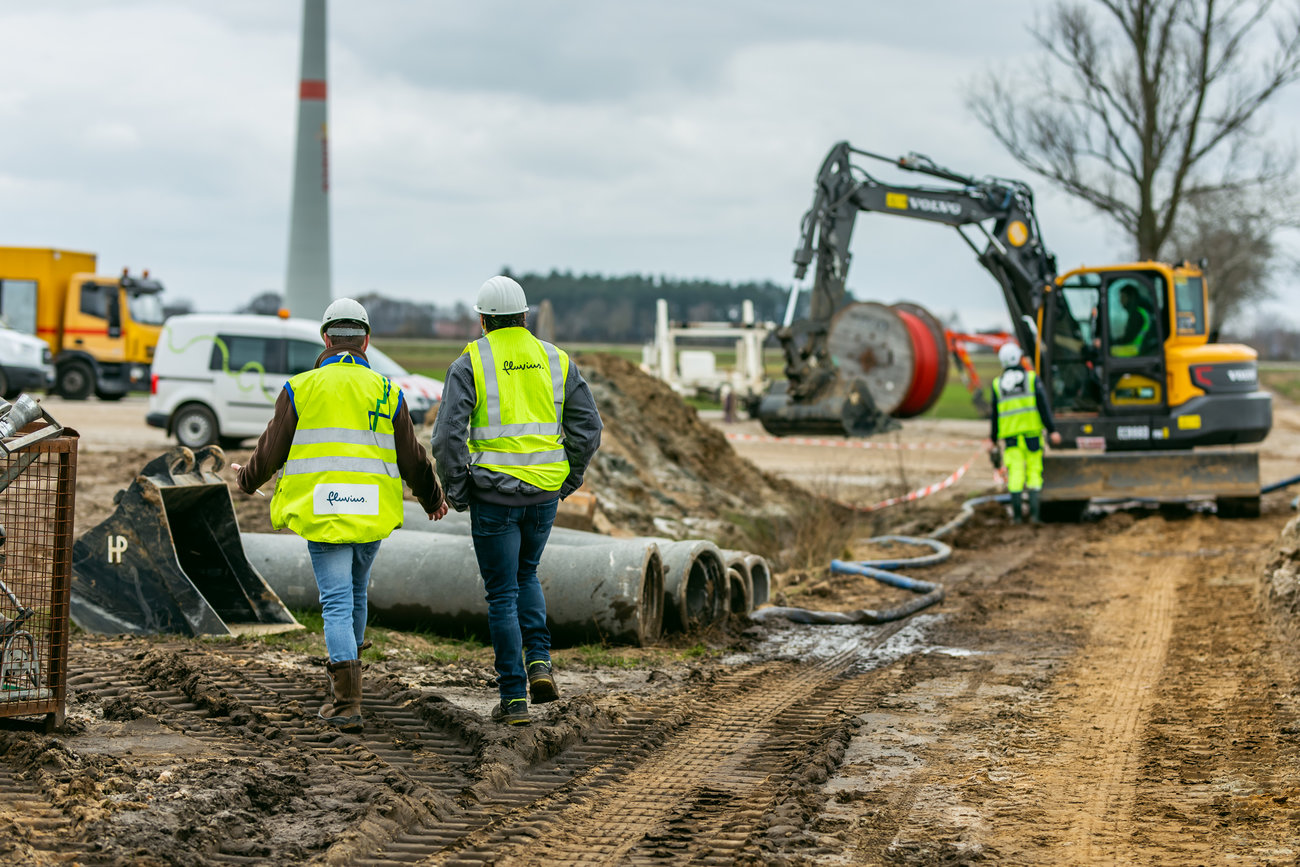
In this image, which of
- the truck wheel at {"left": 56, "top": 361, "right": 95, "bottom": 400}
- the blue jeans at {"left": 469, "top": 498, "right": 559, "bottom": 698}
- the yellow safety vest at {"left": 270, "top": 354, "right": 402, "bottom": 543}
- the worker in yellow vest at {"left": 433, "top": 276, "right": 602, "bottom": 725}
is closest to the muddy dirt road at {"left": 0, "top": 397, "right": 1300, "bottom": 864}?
the blue jeans at {"left": 469, "top": 498, "right": 559, "bottom": 698}

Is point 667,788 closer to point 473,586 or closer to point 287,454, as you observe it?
point 287,454

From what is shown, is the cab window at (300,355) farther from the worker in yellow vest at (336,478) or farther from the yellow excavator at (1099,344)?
the worker in yellow vest at (336,478)

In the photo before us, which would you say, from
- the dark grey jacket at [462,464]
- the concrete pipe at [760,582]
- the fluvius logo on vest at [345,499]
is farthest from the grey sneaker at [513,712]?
the concrete pipe at [760,582]

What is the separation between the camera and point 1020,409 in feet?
46.2

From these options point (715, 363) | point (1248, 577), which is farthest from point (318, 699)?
point (715, 363)

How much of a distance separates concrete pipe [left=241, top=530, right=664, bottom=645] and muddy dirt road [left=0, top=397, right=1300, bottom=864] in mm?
434

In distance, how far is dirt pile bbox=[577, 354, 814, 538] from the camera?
43.8 ft

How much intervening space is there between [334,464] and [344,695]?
1.00 m

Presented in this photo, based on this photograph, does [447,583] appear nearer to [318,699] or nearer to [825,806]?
[318,699]

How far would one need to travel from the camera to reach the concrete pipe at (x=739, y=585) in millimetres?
8750

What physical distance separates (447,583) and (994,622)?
3.93m

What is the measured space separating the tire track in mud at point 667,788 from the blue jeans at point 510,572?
554 mm

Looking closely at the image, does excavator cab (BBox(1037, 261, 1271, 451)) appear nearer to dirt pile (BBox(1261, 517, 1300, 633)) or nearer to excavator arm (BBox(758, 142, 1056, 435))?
excavator arm (BBox(758, 142, 1056, 435))

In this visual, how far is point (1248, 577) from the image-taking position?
10.8 m
